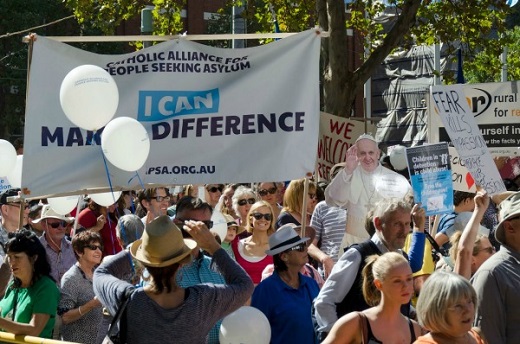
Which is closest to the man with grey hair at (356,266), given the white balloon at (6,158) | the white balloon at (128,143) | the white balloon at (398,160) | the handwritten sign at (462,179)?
the white balloon at (128,143)

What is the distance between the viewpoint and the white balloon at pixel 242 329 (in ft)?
18.8

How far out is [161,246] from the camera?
203 inches

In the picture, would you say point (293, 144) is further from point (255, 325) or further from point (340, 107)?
point (340, 107)

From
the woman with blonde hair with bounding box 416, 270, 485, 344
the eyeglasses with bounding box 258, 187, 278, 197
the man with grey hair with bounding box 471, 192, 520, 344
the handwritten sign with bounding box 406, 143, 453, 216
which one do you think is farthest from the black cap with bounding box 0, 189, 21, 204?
the woman with blonde hair with bounding box 416, 270, 485, 344

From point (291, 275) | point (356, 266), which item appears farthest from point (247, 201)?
point (356, 266)

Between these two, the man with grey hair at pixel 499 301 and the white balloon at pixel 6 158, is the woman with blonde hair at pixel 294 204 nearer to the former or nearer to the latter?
the white balloon at pixel 6 158

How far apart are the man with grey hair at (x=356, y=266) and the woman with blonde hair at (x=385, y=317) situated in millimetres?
496

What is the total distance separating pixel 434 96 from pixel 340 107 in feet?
22.9

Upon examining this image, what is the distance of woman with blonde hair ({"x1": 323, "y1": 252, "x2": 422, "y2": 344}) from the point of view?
5.27m

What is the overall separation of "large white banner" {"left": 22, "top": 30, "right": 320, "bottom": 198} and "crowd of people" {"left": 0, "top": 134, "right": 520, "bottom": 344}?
340 millimetres

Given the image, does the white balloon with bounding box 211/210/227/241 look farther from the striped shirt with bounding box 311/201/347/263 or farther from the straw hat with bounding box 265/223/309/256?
the straw hat with bounding box 265/223/309/256

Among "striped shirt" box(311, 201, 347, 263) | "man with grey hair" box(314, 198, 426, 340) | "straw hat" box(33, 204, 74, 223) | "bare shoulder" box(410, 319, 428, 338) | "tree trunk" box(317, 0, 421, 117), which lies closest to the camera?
A: "bare shoulder" box(410, 319, 428, 338)

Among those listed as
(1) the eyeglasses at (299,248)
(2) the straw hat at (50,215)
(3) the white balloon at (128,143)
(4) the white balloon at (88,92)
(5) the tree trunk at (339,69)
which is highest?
(5) the tree trunk at (339,69)

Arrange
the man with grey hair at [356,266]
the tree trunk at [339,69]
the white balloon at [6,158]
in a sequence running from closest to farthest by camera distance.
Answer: the man with grey hair at [356,266] → the white balloon at [6,158] → the tree trunk at [339,69]
